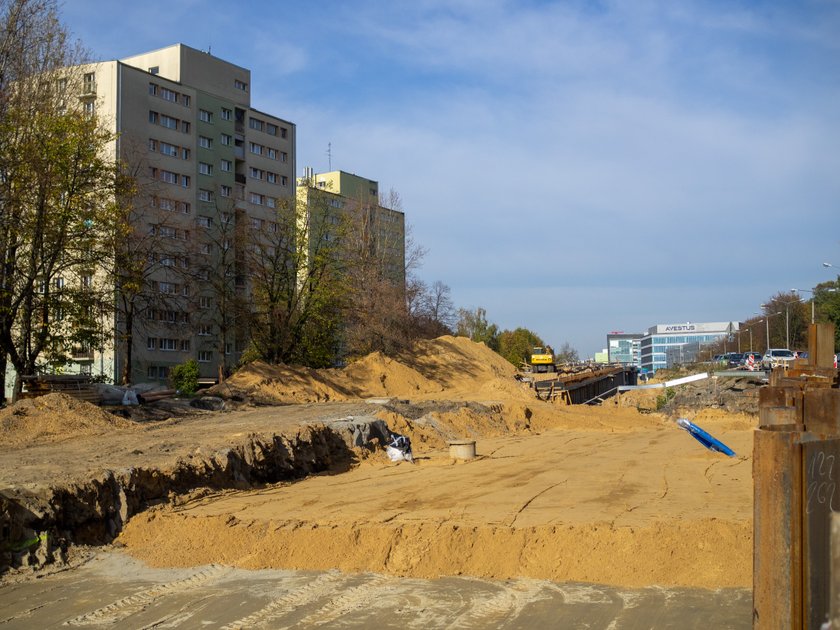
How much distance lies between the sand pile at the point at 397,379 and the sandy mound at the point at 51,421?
34.8 feet

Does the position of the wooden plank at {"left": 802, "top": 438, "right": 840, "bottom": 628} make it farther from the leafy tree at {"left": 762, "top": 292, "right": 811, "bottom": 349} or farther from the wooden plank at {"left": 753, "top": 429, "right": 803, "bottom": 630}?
the leafy tree at {"left": 762, "top": 292, "right": 811, "bottom": 349}

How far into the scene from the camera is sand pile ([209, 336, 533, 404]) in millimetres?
37031

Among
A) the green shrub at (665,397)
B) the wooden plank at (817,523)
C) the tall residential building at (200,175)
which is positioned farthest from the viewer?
the green shrub at (665,397)

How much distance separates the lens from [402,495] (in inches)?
622

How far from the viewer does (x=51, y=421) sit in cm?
2102

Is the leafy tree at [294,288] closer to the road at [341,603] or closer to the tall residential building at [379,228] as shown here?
the tall residential building at [379,228]

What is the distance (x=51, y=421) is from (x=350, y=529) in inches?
480

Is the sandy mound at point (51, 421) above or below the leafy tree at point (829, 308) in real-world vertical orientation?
below

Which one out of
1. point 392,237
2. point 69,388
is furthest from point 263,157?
point 69,388

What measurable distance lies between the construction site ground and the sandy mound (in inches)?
2.2

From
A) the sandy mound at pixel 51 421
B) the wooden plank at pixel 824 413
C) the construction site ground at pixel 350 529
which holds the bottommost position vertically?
the construction site ground at pixel 350 529

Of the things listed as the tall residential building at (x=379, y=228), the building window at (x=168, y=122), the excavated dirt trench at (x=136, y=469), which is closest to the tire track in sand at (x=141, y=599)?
the excavated dirt trench at (x=136, y=469)

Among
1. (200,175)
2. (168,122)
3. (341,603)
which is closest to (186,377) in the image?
(200,175)

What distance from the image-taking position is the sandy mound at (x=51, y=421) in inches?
790
